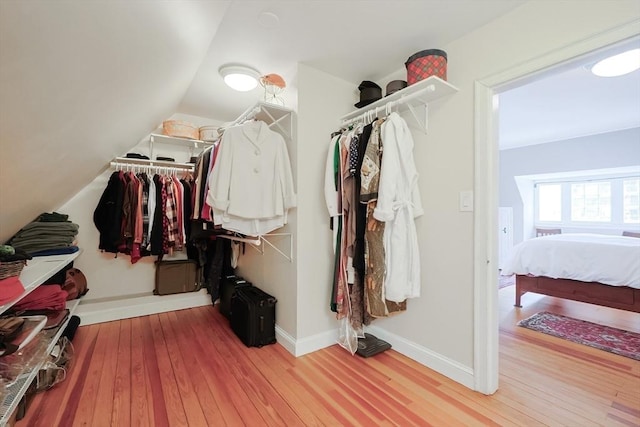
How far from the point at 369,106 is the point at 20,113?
1863 millimetres

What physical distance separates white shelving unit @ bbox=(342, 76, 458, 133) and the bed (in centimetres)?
240

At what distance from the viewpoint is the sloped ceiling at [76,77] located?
778 millimetres

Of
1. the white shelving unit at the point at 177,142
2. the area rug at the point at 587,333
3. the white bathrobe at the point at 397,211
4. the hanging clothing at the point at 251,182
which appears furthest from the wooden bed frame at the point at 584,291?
the white shelving unit at the point at 177,142

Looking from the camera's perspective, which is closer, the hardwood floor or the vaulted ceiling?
the vaulted ceiling

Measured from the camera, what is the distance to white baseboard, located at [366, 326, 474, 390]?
1748 mm

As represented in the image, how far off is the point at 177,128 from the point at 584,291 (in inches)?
179

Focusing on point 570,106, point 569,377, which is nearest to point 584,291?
point 569,377

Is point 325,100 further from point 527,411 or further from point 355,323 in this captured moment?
point 527,411

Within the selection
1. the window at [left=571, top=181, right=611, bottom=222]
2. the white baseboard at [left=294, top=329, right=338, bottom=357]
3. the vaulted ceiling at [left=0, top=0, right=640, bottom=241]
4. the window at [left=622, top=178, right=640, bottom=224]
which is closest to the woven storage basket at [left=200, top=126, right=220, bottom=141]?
the vaulted ceiling at [left=0, top=0, right=640, bottom=241]

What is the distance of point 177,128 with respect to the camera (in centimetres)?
286

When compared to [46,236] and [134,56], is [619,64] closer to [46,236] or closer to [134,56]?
[134,56]

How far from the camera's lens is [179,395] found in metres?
1.64

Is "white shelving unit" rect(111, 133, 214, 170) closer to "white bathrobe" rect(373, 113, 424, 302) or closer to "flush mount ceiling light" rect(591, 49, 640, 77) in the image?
"white bathrobe" rect(373, 113, 424, 302)

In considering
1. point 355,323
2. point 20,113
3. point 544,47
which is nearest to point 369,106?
point 544,47
